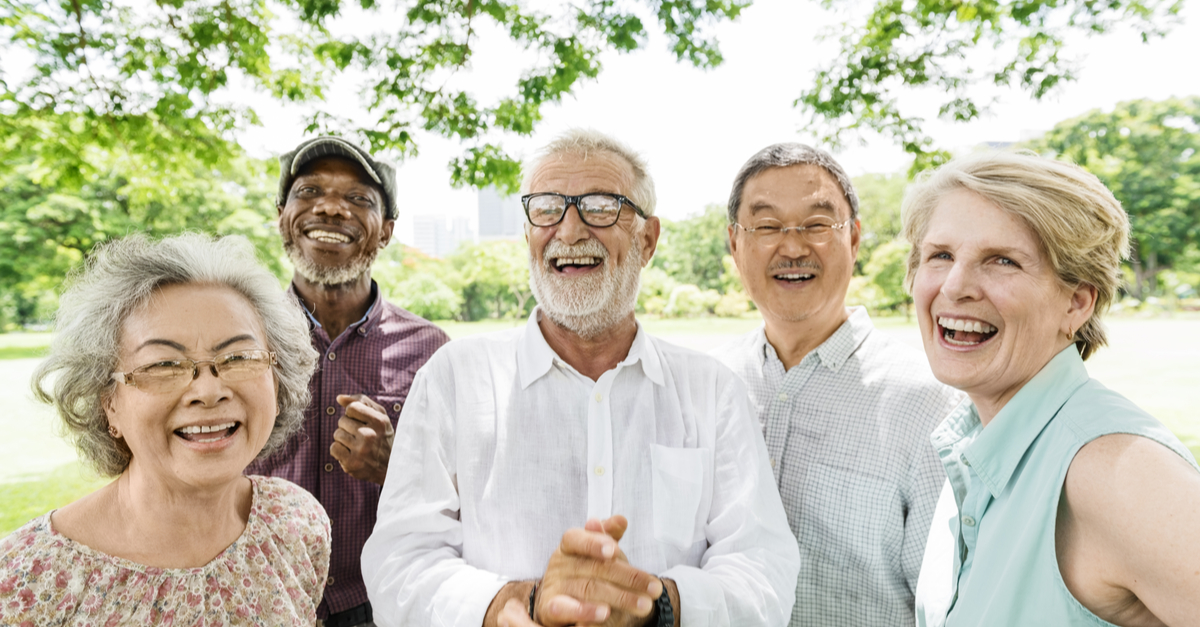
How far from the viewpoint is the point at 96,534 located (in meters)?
1.75

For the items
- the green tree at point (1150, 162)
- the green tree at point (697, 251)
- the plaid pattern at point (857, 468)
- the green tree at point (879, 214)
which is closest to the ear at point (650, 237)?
the plaid pattern at point (857, 468)

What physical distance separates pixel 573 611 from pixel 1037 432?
1.23 m

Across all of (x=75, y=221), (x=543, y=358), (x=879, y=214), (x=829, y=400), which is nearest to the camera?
(x=543, y=358)

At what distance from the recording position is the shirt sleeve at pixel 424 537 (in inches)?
69.7

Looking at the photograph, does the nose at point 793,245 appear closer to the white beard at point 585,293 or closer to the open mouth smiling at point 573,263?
the white beard at point 585,293

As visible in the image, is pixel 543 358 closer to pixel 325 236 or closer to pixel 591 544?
pixel 591 544

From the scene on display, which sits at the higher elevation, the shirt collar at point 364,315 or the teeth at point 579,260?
the teeth at point 579,260

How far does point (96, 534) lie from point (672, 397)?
1.71 meters

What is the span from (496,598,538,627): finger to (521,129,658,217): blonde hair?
55.4 inches

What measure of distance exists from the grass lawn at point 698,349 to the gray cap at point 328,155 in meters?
1.29

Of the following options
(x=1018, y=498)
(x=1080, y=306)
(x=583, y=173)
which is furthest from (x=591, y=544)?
(x=1080, y=306)

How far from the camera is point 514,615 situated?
1689 mm

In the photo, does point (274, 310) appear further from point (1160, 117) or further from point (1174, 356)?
point (1160, 117)

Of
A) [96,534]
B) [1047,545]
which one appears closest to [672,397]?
[1047,545]
